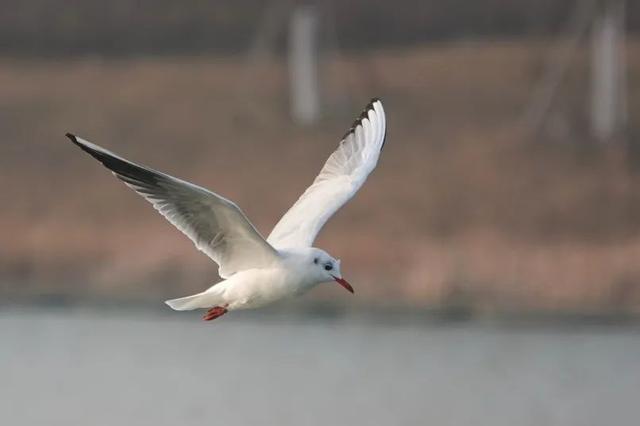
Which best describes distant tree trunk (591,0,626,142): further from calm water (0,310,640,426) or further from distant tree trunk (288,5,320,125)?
calm water (0,310,640,426)

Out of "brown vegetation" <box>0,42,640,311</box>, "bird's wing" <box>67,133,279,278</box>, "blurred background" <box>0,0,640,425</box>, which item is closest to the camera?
"bird's wing" <box>67,133,279,278</box>

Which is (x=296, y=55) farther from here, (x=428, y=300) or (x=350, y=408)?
(x=350, y=408)

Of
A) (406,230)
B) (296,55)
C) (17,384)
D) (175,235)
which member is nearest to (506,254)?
(406,230)

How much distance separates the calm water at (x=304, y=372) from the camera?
1644cm

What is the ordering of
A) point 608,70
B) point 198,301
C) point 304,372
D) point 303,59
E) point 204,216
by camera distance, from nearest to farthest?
1. point 204,216
2. point 198,301
3. point 304,372
4. point 608,70
5. point 303,59

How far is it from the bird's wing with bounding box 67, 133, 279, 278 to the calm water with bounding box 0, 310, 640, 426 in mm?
6736

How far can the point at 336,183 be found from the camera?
10.2 meters

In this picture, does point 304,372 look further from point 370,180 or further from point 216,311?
point 216,311

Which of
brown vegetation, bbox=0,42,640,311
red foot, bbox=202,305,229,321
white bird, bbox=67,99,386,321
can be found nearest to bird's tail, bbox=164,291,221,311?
white bird, bbox=67,99,386,321

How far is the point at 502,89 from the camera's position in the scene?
2727 cm

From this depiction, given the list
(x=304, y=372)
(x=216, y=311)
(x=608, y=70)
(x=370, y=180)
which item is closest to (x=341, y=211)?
(x=370, y=180)

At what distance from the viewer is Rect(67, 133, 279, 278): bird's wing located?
348 inches

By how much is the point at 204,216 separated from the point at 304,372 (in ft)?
30.7

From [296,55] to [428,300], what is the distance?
1034 cm
